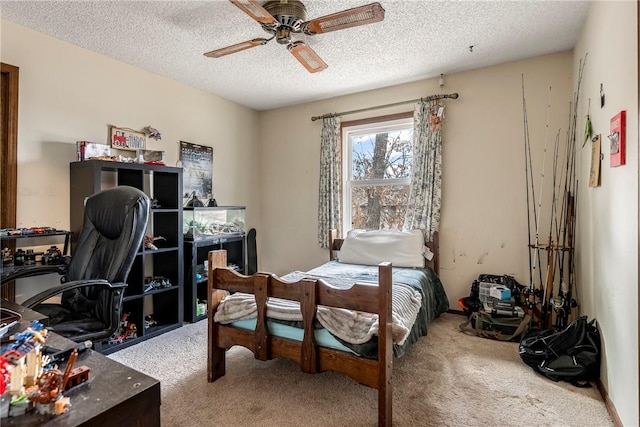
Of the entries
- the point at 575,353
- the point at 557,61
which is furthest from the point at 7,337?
the point at 557,61

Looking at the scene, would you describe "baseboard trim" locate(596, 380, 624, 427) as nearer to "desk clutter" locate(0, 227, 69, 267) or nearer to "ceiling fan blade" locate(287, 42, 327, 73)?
"ceiling fan blade" locate(287, 42, 327, 73)

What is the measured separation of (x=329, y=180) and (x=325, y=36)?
1.69 meters

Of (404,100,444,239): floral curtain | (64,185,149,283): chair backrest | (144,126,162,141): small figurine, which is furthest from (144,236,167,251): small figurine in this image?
(404,100,444,239): floral curtain

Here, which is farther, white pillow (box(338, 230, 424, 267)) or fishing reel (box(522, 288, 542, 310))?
white pillow (box(338, 230, 424, 267))

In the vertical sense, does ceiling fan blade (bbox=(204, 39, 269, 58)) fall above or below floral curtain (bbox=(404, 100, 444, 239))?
above

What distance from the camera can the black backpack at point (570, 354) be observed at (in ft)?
6.40

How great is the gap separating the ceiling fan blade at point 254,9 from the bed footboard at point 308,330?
1.43 m

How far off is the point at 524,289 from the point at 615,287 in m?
1.27

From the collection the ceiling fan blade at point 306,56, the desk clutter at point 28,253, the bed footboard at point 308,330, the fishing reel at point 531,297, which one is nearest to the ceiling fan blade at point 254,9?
the ceiling fan blade at point 306,56

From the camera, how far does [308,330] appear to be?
1718 mm

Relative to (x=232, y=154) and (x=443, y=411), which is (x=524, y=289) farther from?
(x=232, y=154)

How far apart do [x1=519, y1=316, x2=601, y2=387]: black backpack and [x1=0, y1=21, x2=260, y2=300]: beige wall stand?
3597mm

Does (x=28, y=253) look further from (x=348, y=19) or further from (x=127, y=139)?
(x=348, y=19)

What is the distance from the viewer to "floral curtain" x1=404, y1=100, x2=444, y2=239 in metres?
3.27
